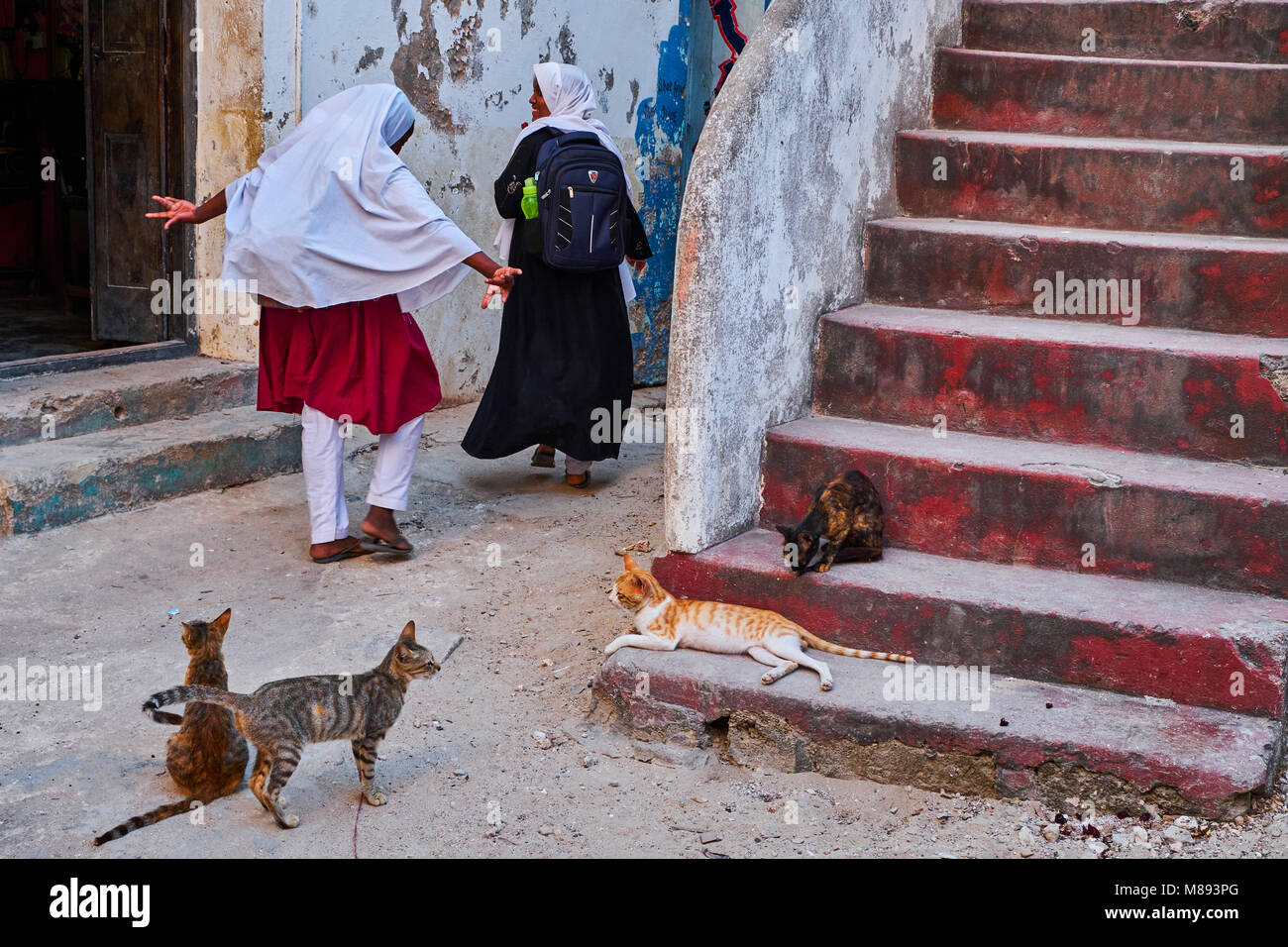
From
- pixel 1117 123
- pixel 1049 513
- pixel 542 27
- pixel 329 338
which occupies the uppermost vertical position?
pixel 542 27

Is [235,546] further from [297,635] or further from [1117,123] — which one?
[1117,123]

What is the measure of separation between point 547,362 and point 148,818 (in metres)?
3.42

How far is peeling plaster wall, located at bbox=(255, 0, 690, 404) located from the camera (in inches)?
251

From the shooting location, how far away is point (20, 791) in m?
3.35

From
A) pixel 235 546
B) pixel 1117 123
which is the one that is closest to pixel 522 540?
pixel 235 546

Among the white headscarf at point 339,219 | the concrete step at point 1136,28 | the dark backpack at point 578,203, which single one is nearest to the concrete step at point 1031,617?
the white headscarf at point 339,219

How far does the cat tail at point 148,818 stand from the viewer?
3096mm

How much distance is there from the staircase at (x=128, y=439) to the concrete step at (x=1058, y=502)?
279cm

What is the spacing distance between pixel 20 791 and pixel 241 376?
10.6 feet

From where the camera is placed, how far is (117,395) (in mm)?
Result: 5801

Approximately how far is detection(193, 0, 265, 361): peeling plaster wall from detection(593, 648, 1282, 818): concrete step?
3544 mm

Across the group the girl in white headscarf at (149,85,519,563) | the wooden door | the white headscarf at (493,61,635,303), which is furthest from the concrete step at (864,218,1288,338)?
the wooden door

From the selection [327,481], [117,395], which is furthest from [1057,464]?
[117,395]

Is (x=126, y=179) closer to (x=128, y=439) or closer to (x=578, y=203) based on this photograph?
(x=128, y=439)
